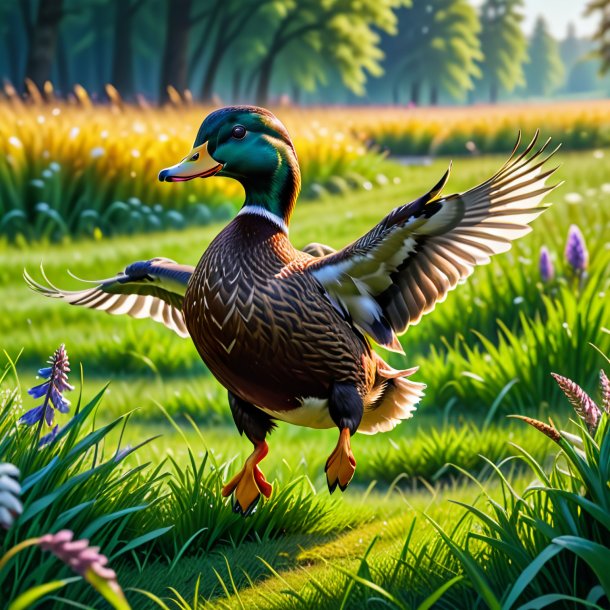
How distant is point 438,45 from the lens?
1890 inches

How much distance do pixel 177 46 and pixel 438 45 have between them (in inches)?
1141

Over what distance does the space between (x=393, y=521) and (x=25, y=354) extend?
3436 millimetres

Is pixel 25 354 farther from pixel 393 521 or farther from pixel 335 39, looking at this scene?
pixel 335 39

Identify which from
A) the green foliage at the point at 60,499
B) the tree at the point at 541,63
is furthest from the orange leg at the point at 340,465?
the tree at the point at 541,63

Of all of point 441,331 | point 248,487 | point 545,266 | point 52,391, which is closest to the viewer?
point 52,391

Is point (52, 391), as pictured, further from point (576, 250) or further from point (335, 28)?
point (335, 28)

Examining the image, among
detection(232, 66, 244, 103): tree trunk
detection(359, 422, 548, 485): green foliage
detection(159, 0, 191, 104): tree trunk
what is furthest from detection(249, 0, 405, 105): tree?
detection(359, 422, 548, 485): green foliage

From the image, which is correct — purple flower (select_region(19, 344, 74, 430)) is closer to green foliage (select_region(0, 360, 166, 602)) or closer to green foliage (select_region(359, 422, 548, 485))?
green foliage (select_region(0, 360, 166, 602))

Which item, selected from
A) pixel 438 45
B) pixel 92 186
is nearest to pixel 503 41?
pixel 438 45

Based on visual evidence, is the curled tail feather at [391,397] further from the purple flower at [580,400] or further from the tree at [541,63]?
the tree at [541,63]

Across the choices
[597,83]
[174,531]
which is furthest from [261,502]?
[597,83]

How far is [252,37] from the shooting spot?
105 feet

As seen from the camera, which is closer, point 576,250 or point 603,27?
point 576,250

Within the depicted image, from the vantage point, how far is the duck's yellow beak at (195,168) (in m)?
2.35
